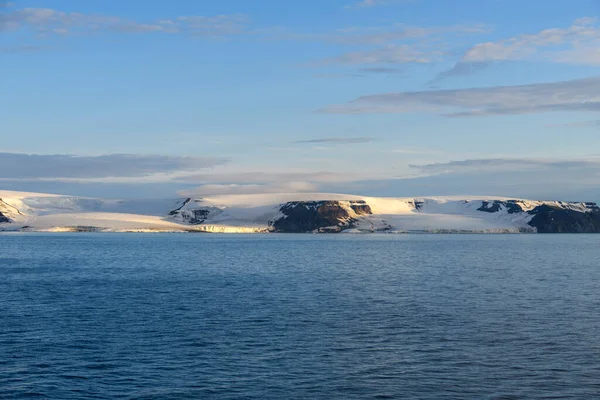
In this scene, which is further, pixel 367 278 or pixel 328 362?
pixel 367 278

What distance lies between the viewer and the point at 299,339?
3139 cm

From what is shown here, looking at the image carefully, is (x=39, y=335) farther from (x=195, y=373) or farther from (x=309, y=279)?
(x=309, y=279)

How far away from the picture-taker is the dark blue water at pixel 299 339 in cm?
2397

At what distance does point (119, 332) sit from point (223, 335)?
15.2ft

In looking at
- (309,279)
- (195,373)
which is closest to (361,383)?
(195,373)

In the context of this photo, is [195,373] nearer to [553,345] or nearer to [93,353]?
[93,353]

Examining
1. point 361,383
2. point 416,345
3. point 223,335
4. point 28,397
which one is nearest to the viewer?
point 28,397

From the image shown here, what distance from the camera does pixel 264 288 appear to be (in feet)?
173

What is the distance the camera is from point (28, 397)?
22609mm

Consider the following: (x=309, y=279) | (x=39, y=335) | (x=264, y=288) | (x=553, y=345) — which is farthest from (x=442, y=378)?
(x=309, y=279)

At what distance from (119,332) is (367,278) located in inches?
1223

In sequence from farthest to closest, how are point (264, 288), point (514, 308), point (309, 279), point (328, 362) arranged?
point (309, 279) → point (264, 288) → point (514, 308) → point (328, 362)

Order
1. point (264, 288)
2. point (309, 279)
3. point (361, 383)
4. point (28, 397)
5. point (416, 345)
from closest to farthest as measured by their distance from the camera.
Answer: point (28, 397), point (361, 383), point (416, 345), point (264, 288), point (309, 279)

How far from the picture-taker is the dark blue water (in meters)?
24.0
